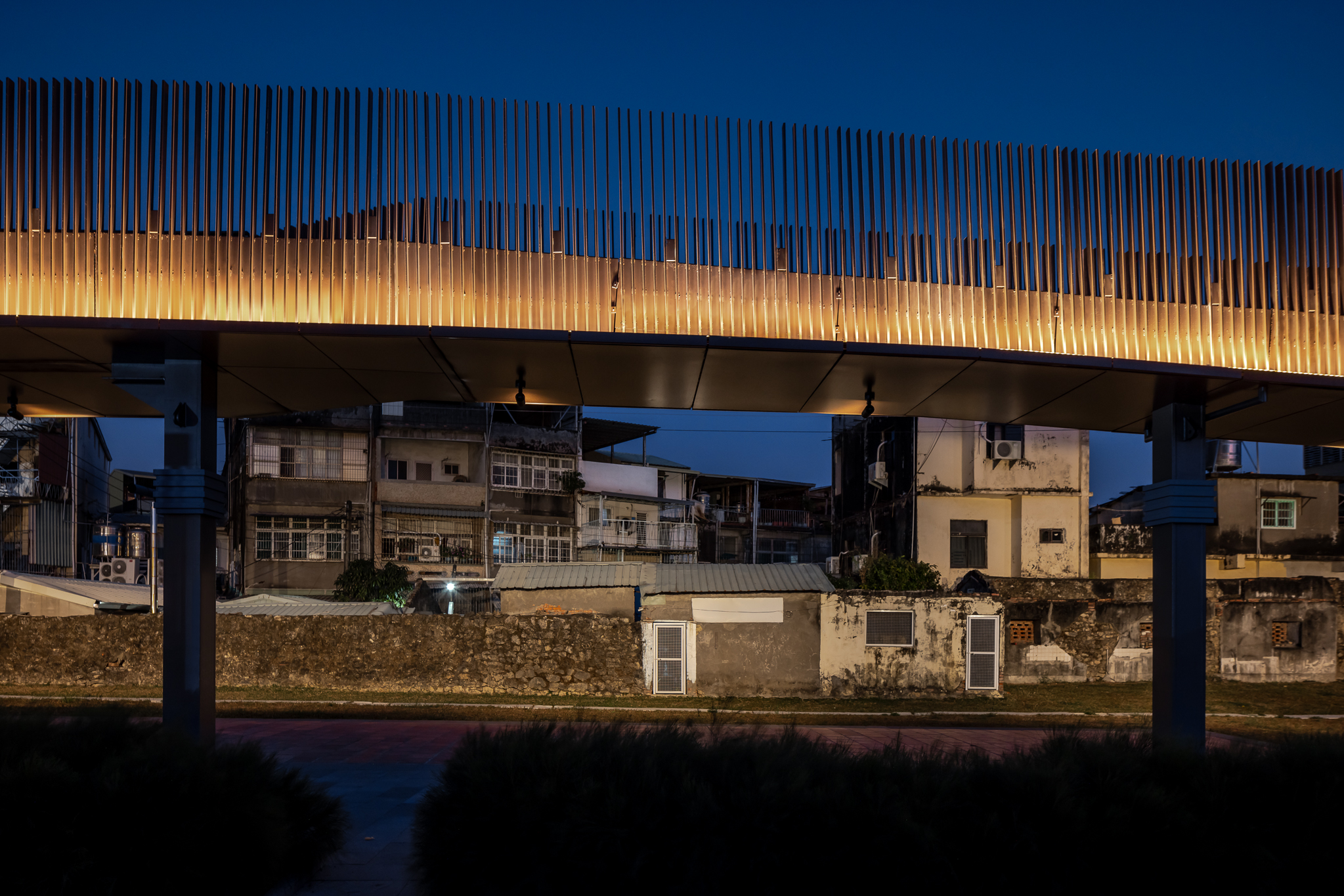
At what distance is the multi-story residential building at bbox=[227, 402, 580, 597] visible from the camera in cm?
3578

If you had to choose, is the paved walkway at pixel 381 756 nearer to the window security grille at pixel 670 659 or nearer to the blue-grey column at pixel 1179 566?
the blue-grey column at pixel 1179 566

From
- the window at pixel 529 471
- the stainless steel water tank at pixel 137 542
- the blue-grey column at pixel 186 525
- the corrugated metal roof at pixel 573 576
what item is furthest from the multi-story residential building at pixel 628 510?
the blue-grey column at pixel 186 525

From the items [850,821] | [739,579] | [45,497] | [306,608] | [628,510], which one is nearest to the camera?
[850,821]

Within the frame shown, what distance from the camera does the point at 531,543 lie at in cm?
4041

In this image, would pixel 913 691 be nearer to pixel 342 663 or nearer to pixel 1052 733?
pixel 342 663

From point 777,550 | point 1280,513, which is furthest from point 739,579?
point 777,550

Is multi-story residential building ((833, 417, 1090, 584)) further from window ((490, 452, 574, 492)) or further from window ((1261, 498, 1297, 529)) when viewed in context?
window ((490, 452, 574, 492))

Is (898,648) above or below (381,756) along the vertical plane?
below

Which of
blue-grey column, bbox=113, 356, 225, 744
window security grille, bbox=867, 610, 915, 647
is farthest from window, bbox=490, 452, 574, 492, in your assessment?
blue-grey column, bbox=113, 356, 225, 744

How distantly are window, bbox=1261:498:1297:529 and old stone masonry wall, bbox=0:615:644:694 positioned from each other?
2693cm

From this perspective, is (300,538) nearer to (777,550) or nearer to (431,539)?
(431,539)

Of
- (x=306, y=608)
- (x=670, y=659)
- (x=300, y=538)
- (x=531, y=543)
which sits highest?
(x=300, y=538)

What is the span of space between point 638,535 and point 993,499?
16770 mm

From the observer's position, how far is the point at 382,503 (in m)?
37.0
